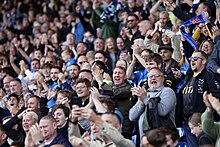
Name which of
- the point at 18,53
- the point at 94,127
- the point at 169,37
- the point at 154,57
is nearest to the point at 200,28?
the point at 169,37

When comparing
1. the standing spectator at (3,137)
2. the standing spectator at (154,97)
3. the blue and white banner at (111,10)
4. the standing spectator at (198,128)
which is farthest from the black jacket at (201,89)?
the blue and white banner at (111,10)

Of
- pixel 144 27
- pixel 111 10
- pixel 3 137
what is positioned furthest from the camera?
pixel 111 10

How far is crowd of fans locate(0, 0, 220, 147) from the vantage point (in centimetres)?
689

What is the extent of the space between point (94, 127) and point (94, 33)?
347 inches

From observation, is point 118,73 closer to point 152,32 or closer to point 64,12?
point 152,32

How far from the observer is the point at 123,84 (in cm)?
896

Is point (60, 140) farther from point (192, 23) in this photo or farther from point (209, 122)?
point (192, 23)

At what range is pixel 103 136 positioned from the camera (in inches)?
255

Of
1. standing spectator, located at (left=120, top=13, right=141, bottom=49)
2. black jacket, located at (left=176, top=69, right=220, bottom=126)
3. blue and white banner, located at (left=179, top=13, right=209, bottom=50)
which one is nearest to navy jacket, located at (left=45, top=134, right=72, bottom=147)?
black jacket, located at (left=176, top=69, right=220, bottom=126)

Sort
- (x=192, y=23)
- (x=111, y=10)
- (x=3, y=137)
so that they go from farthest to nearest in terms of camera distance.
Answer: (x=111, y=10), (x=192, y=23), (x=3, y=137)

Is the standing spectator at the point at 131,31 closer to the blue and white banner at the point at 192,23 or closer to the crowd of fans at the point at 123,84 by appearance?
the crowd of fans at the point at 123,84

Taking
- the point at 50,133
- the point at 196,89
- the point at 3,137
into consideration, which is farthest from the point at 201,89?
the point at 3,137

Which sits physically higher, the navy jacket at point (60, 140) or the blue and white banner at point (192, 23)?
the blue and white banner at point (192, 23)

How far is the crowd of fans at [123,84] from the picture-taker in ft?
22.6
